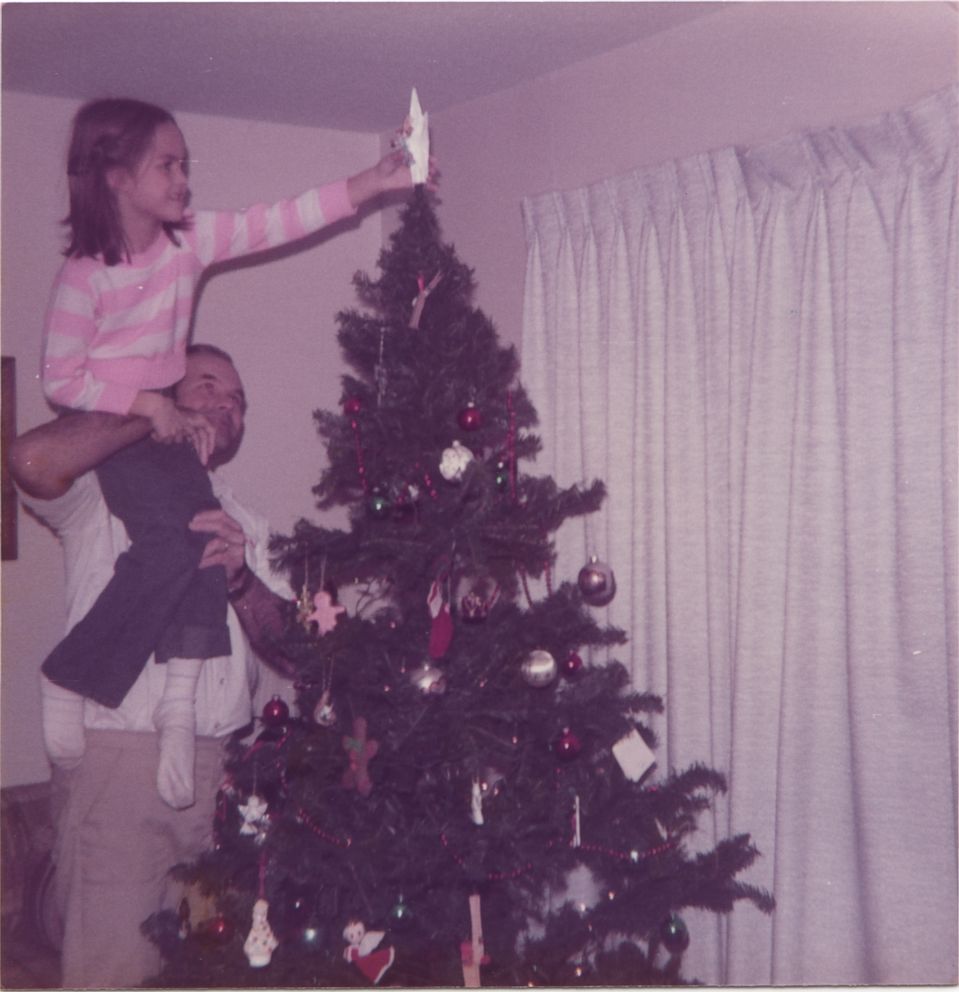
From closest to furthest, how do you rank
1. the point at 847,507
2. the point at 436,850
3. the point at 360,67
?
1. the point at 436,850
2. the point at 847,507
3. the point at 360,67

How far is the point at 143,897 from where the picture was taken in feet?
7.31

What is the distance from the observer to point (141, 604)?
2.25 m

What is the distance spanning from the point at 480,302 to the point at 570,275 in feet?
1.30

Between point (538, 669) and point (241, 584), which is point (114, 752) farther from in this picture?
point (538, 669)

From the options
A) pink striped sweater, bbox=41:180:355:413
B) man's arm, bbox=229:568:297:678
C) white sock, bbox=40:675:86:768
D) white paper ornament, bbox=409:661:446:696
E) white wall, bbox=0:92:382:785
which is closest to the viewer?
white paper ornament, bbox=409:661:446:696

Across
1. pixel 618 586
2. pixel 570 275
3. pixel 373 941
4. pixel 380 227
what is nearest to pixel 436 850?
pixel 373 941

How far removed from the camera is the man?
7.23 ft

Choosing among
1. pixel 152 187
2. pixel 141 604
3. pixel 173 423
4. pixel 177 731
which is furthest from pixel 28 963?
pixel 152 187

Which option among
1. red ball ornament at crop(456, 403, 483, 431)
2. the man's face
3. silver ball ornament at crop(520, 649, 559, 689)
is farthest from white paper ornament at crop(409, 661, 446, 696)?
the man's face

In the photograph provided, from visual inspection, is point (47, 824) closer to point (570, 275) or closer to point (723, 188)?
point (570, 275)

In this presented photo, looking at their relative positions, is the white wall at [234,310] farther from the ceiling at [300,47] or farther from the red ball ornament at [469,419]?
Result: the red ball ornament at [469,419]

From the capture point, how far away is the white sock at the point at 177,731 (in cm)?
221

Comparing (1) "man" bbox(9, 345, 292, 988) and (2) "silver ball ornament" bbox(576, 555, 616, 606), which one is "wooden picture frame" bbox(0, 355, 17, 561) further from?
(2) "silver ball ornament" bbox(576, 555, 616, 606)

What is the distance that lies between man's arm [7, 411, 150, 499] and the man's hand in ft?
0.75
